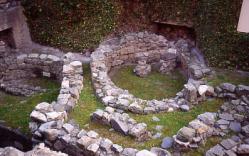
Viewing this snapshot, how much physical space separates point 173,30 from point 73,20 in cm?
333

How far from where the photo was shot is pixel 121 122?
763 cm

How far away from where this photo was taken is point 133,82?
33.8ft

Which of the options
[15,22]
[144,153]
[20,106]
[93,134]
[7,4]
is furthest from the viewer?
[15,22]

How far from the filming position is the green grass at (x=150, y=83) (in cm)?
974

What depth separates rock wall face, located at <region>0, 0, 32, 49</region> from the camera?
424 inches

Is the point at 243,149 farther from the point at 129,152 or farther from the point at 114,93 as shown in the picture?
the point at 114,93

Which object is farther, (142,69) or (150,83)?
(142,69)

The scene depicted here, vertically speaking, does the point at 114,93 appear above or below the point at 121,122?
above

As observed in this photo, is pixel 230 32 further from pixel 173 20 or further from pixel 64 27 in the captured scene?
pixel 64 27

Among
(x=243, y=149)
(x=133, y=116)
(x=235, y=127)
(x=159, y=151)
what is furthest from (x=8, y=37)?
(x=243, y=149)

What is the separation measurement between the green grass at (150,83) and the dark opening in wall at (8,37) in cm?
360

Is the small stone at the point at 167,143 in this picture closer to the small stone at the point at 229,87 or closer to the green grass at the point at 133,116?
the green grass at the point at 133,116

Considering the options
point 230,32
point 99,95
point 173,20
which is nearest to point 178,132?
point 99,95

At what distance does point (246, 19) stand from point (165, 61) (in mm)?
2820
